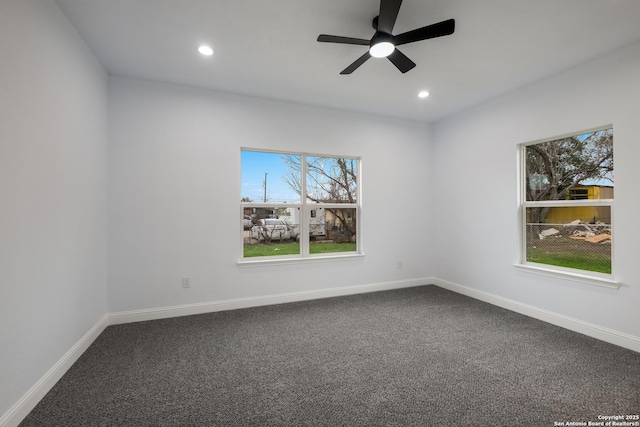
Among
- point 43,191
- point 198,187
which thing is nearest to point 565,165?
point 198,187

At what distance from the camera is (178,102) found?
342cm

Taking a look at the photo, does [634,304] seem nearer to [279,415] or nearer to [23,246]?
[279,415]

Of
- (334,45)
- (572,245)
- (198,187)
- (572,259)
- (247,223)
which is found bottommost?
(572,259)

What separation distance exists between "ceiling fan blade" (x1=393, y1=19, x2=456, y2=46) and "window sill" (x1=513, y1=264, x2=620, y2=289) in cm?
272

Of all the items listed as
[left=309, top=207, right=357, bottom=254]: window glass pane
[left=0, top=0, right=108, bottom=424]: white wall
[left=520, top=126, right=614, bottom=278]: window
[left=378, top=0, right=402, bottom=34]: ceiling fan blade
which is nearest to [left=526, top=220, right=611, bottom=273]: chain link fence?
[left=520, top=126, right=614, bottom=278]: window

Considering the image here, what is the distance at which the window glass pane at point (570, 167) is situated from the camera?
2889mm

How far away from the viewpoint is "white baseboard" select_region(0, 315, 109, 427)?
1.63 m

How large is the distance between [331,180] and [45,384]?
355 centimetres

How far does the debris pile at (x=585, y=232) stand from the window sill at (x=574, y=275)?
1.17ft

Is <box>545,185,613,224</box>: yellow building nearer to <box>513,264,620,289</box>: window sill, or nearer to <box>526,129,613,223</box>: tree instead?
<box>526,129,613,223</box>: tree

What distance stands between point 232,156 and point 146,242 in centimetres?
141

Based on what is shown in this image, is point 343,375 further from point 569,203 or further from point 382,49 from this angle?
point 569,203

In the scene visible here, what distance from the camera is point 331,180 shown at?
4.36m

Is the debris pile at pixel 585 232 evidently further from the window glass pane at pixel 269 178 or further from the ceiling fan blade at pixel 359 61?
the window glass pane at pixel 269 178
